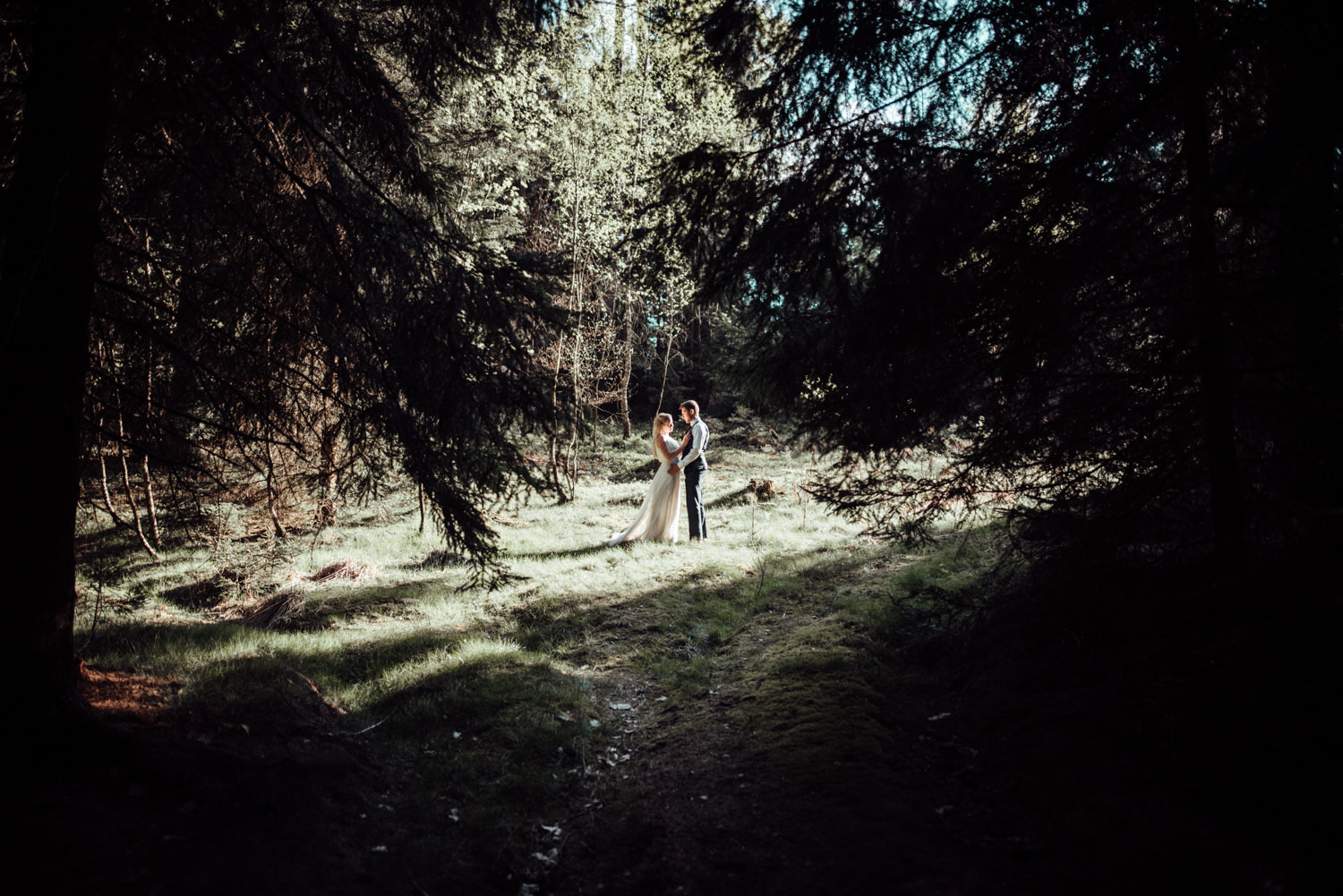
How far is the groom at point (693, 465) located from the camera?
10828mm

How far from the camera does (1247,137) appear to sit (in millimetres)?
3279

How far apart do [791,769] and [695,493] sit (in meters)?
7.36

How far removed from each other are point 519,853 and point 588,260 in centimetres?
1467

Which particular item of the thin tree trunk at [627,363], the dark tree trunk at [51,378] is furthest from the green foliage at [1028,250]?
the thin tree trunk at [627,363]

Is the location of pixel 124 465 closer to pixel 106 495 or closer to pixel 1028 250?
pixel 106 495

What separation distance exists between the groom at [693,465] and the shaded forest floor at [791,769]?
5.33 m

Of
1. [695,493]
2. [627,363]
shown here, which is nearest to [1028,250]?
[695,493]

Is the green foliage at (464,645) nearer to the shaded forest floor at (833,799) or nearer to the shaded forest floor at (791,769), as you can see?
the shaded forest floor at (791,769)

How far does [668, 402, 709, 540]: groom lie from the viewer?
10.8 meters

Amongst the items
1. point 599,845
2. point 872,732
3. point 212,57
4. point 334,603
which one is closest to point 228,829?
point 599,845

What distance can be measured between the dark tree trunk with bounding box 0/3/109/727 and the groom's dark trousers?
324 inches

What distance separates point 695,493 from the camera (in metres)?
11.1

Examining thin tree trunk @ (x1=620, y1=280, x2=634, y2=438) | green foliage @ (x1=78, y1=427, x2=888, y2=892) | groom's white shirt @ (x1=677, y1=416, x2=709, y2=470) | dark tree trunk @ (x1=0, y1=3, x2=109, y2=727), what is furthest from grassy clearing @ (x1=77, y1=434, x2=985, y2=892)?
thin tree trunk @ (x1=620, y1=280, x2=634, y2=438)

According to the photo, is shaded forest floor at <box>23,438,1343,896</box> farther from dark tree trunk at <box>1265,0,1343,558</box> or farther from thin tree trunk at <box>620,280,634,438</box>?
thin tree trunk at <box>620,280,634,438</box>
